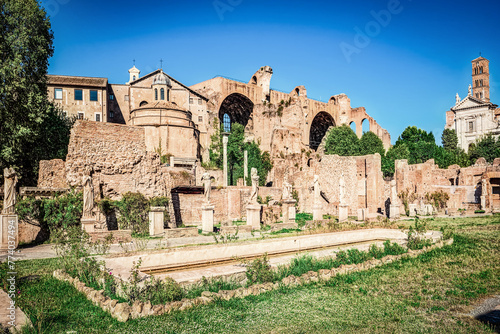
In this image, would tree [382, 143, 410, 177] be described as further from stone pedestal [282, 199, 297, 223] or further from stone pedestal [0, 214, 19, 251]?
stone pedestal [0, 214, 19, 251]

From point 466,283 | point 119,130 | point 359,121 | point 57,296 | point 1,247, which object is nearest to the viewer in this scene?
point 57,296

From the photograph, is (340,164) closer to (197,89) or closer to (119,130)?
(119,130)

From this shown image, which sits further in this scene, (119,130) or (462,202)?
(462,202)

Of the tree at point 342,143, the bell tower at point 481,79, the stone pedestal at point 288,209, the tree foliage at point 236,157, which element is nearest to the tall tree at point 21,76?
the stone pedestal at point 288,209

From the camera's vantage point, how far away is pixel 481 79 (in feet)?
300

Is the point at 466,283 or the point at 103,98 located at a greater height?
the point at 103,98

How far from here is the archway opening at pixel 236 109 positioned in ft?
187

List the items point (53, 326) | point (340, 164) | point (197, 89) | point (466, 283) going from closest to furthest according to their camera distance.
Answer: point (53, 326)
point (466, 283)
point (340, 164)
point (197, 89)

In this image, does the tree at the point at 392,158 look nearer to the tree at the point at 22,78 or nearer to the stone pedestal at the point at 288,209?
the stone pedestal at the point at 288,209

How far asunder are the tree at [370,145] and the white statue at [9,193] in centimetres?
5061

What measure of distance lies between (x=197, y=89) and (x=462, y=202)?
118 feet

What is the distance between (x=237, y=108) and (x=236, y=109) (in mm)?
236

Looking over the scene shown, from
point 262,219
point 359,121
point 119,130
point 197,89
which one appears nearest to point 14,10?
point 119,130

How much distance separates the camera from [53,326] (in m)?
6.20
